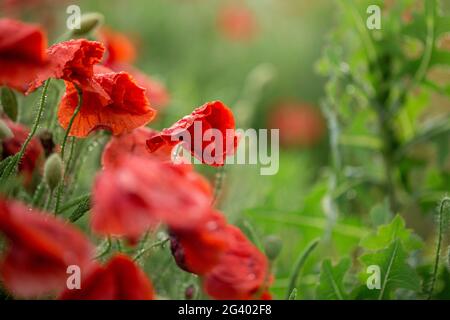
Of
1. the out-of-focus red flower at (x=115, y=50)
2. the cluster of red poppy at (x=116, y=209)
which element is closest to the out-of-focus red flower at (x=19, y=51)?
the cluster of red poppy at (x=116, y=209)

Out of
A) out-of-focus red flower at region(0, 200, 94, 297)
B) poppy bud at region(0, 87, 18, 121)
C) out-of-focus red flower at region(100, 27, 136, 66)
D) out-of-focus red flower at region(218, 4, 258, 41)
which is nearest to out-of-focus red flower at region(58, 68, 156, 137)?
poppy bud at region(0, 87, 18, 121)

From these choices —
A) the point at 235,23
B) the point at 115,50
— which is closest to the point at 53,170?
the point at 115,50

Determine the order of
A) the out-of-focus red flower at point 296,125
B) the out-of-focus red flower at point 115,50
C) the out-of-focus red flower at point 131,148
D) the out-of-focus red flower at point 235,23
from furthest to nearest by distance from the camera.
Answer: the out-of-focus red flower at point 235,23, the out-of-focus red flower at point 296,125, the out-of-focus red flower at point 115,50, the out-of-focus red flower at point 131,148

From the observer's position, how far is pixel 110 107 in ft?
2.35

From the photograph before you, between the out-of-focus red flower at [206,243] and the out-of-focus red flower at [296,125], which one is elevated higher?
the out-of-focus red flower at [296,125]

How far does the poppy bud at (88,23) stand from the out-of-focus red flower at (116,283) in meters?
0.44

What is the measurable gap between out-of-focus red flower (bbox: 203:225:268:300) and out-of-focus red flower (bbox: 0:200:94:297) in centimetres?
16

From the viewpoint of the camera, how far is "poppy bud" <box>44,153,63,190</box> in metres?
0.66

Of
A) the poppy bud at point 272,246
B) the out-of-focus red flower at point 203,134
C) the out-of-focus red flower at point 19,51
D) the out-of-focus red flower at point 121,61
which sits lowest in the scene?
the poppy bud at point 272,246

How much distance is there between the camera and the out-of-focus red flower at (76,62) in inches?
26.1

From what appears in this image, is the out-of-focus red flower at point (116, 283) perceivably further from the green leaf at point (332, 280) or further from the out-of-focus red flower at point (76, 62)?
the green leaf at point (332, 280)

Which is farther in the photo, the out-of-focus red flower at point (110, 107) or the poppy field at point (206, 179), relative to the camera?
the out-of-focus red flower at point (110, 107)

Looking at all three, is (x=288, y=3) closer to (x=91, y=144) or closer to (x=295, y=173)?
(x=295, y=173)
